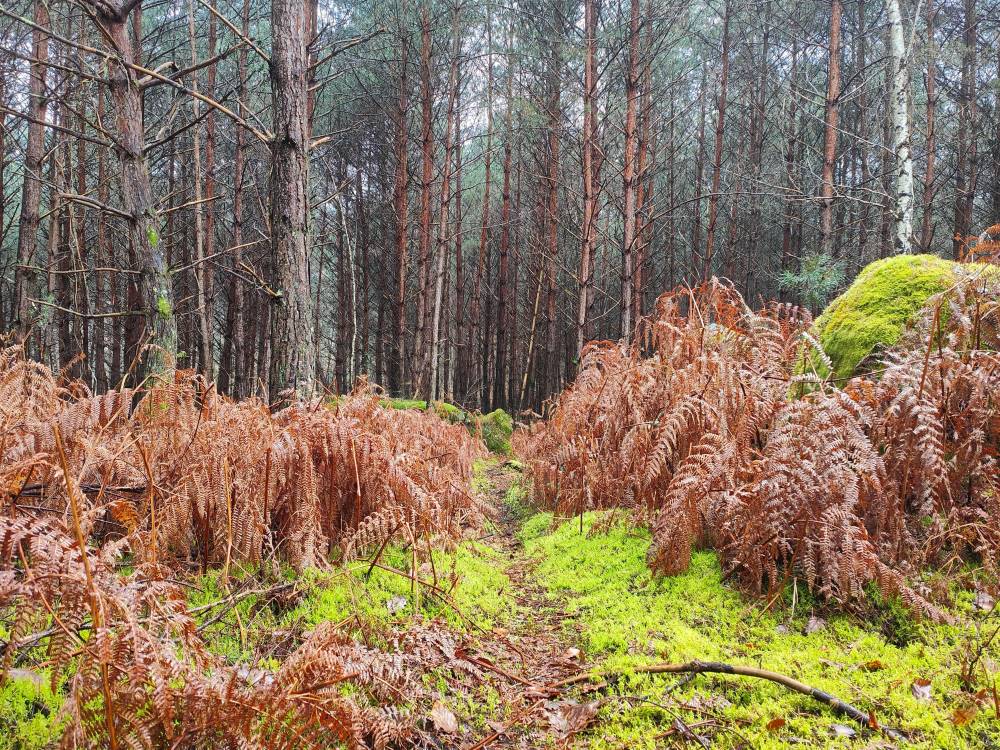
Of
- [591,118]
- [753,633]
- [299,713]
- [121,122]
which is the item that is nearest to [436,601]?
[299,713]

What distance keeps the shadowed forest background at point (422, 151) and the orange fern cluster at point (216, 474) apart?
1.99m

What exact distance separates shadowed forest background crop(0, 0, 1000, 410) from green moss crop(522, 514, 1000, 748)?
356 centimetres

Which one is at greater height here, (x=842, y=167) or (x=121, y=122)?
(x=842, y=167)

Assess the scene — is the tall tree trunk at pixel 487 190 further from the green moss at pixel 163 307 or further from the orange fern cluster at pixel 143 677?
the orange fern cluster at pixel 143 677

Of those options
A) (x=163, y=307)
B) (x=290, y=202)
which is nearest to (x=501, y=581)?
(x=290, y=202)

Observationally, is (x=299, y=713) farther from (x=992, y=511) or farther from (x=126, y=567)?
(x=992, y=511)

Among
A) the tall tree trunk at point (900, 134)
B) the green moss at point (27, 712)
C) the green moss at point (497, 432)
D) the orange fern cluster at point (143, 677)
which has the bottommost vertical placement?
the green moss at point (497, 432)

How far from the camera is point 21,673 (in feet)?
4.88

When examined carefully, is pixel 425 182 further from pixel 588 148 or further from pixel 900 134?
pixel 900 134

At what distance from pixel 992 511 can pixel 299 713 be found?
10.0ft

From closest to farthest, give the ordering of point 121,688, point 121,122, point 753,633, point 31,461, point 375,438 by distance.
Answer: point 121,688, point 31,461, point 753,633, point 375,438, point 121,122

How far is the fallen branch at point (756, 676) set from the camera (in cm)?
170

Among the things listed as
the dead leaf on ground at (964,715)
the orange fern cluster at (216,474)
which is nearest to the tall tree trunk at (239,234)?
the orange fern cluster at (216,474)

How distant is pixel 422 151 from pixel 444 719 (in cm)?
1338
